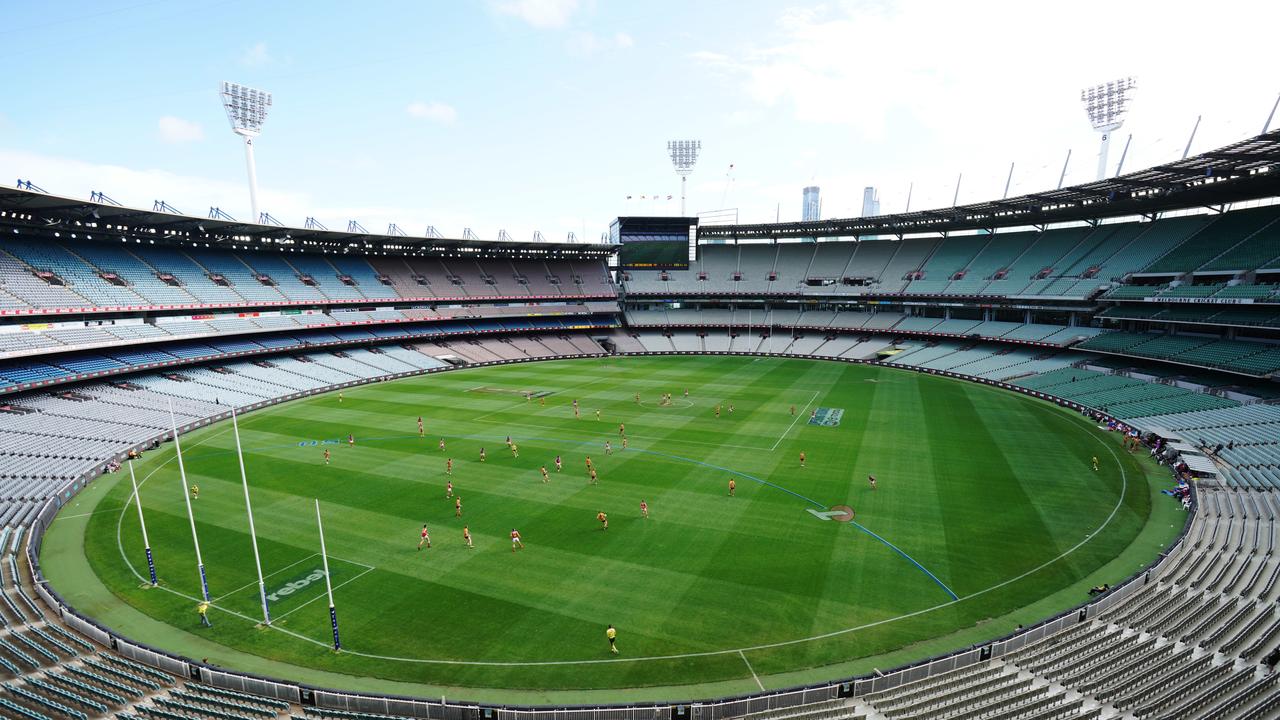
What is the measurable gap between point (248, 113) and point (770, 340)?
7459 centimetres

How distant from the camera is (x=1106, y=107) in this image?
228 feet

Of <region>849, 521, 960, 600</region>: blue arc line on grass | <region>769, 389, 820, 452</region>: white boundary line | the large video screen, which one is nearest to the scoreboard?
the large video screen

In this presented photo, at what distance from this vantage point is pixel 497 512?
29.2 meters

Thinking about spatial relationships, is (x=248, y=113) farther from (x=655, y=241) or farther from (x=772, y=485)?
(x=772, y=485)

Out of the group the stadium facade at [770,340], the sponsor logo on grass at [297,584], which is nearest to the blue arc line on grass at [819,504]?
the stadium facade at [770,340]

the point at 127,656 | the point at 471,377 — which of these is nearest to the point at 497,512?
the point at 127,656

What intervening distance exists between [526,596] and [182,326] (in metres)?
57.0

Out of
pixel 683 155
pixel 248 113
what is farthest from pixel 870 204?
pixel 248 113

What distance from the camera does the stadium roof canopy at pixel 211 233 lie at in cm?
4784

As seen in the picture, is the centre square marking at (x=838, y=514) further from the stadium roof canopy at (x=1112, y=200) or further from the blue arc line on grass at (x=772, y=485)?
the stadium roof canopy at (x=1112, y=200)

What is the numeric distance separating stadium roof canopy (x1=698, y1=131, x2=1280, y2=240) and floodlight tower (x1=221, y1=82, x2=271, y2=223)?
206 feet

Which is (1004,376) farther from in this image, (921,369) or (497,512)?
(497,512)

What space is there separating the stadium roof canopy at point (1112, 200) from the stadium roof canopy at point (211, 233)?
3591 centimetres

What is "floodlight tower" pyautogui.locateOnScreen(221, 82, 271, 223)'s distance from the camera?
68.7 metres
